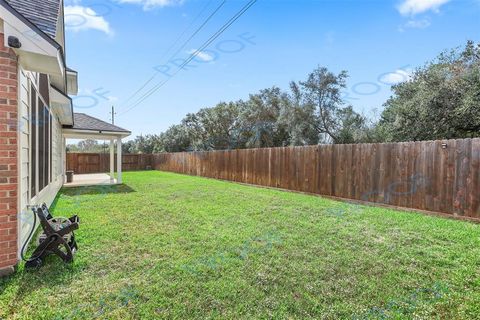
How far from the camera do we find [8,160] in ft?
9.92

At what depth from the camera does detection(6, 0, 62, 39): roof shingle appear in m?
3.26

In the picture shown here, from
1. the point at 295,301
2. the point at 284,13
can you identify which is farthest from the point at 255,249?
the point at 284,13

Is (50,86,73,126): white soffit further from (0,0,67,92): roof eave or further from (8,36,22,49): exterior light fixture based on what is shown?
(8,36,22,49): exterior light fixture

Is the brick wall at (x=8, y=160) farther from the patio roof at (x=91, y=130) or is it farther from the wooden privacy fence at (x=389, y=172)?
the patio roof at (x=91, y=130)

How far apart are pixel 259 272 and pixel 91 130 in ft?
37.2

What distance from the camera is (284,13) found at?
7.00 m

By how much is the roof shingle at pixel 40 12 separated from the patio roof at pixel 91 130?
8347mm

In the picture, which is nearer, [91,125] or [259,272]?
[259,272]

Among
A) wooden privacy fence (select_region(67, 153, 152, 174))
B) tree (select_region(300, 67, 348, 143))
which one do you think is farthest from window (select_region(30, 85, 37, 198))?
wooden privacy fence (select_region(67, 153, 152, 174))

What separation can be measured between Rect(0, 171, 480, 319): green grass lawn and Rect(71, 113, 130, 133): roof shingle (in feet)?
25.1

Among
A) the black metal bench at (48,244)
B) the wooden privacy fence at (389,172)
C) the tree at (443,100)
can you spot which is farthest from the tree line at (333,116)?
the black metal bench at (48,244)

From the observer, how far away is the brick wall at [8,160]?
2.98 m

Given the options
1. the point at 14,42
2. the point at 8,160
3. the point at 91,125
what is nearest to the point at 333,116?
the point at 91,125

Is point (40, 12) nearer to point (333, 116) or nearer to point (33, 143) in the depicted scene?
point (33, 143)
